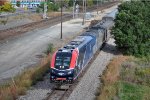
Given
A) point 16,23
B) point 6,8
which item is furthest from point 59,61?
point 6,8

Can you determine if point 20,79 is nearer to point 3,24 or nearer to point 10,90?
point 10,90

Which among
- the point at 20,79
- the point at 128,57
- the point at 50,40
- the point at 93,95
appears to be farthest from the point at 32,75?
the point at 50,40

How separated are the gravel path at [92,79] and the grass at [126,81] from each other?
0.65 meters

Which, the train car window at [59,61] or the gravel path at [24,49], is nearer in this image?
the train car window at [59,61]

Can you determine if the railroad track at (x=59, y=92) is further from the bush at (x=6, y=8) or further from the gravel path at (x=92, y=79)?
the bush at (x=6, y=8)

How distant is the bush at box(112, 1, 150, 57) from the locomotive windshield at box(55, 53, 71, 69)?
17.5 metres

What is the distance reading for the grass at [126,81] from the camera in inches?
926

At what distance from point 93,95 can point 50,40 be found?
31166mm

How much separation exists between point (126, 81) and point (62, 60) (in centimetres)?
570

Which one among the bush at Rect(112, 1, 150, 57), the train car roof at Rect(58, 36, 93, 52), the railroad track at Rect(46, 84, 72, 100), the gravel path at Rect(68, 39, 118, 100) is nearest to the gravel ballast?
the gravel path at Rect(68, 39, 118, 100)

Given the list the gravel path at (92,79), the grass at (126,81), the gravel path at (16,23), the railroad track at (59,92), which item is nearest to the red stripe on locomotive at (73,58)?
the railroad track at (59,92)

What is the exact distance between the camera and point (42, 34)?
61.3m

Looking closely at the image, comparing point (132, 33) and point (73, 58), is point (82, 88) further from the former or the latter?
point (132, 33)

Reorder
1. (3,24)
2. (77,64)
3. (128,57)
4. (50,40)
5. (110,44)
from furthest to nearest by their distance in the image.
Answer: (3,24) < (50,40) < (110,44) < (128,57) < (77,64)
